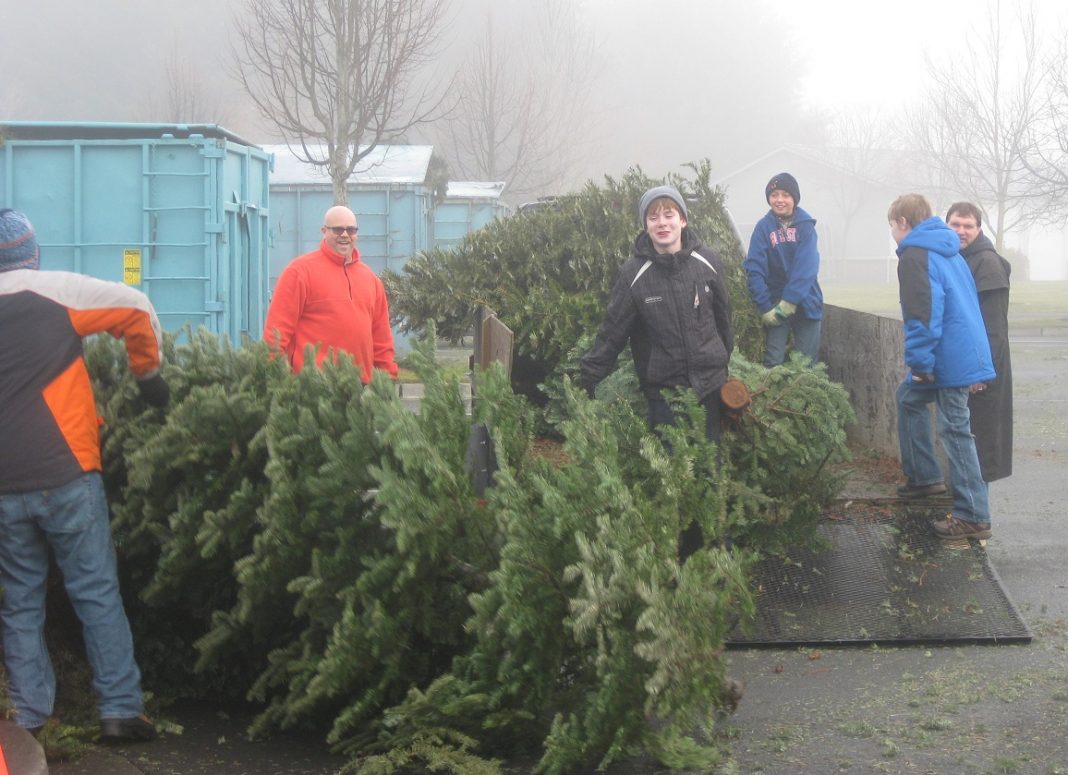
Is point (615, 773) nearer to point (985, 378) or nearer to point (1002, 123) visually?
point (985, 378)

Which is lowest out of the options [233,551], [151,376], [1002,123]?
[233,551]

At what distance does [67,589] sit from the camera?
4.45 meters

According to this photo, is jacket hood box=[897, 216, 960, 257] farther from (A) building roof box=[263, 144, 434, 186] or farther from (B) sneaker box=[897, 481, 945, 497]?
(A) building roof box=[263, 144, 434, 186]

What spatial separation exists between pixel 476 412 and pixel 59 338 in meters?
1.40

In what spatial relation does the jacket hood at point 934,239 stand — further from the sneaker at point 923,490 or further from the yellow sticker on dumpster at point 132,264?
the yellow sticker on dumpster at point 132,264

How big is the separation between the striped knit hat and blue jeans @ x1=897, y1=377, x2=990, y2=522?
14.4 ft

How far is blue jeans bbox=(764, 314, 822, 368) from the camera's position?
8172 mm

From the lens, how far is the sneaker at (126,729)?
14.5 feet

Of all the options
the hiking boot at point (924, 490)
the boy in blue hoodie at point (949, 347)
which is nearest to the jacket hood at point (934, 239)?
the boy in blue hoodie at point (949, 347)

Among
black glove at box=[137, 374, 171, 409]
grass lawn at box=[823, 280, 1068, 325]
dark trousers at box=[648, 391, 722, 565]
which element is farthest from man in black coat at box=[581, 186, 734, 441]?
grass lawn at box=[823, 280, 1068, 325]

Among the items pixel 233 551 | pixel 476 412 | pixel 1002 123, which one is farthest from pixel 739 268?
pixel 1002 123

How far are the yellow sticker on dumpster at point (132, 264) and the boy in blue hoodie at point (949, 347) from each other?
9.54 meters

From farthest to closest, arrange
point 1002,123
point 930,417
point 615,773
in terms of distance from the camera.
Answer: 1. point 1002,123
2. point 930,417
3. point 615,773

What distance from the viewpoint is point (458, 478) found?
14.2 ft
